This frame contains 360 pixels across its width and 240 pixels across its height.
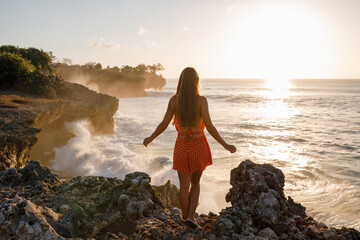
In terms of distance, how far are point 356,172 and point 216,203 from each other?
18.7 ft

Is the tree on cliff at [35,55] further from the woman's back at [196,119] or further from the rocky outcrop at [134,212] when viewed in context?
the woman's back at [196,119]

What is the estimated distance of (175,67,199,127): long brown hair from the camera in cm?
326

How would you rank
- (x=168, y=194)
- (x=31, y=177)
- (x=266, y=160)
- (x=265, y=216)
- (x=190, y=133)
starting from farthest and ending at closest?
(x=266, y=160)
(x=168, y=194)
(x=31, y=177)
(x=190, y=133)
(x=265, y=216)

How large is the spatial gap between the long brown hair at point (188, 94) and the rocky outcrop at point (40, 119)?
15.0ft

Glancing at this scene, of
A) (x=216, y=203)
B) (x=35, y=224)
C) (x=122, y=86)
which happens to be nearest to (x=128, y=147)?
(x=216, y=203)

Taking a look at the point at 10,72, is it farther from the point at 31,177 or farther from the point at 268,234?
the point at 268,234

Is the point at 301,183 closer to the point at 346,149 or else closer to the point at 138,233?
the point at 346,149

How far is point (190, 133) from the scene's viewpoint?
340 cm

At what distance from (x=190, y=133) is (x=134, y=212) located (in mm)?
1349

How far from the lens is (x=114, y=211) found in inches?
140

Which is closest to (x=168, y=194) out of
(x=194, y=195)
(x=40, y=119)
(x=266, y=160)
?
(x=194, y=195)

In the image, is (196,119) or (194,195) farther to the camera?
(194,195)

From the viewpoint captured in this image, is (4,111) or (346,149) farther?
(346,149)

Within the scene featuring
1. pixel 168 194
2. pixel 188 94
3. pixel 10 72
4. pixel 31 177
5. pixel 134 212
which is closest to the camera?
pixel 188 94
